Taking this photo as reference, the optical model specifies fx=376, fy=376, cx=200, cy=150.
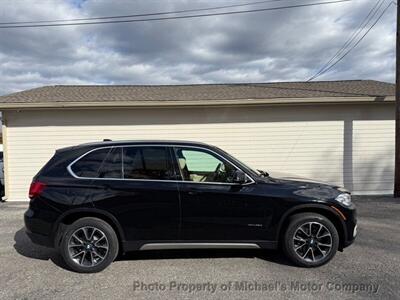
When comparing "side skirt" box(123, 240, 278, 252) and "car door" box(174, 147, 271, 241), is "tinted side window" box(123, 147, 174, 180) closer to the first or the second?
"car door" box(174, 147, 271, 241)

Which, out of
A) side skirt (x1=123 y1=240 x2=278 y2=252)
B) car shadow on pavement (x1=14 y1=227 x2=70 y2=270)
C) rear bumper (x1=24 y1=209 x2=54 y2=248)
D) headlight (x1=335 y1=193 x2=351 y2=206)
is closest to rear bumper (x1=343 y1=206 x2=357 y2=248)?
headlight (x1=335 y1=193 x2=351 y2=206)

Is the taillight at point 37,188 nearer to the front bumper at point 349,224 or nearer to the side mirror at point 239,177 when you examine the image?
the side mirror at point 239,177

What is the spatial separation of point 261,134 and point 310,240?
606 cm

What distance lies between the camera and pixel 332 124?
10.9m

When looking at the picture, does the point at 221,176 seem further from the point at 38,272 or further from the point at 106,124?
the point at 106,124

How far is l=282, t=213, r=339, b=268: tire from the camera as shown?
16.8 feet

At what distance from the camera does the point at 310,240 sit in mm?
5137

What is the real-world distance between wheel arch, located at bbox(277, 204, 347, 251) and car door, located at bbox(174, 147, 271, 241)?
0.25 metres

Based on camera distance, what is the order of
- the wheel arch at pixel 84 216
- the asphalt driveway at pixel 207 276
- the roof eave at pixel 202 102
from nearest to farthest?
the asphalt driveway at pixel 207 276, the wheel arch at pixel 84 216, the roof eave at pixel 202 102

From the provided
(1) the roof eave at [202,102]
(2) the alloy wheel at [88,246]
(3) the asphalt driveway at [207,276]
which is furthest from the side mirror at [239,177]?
(1) the roof eave at [202,102]

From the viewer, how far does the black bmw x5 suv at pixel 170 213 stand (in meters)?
5.05

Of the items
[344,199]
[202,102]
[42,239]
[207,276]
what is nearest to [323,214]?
[344,199]

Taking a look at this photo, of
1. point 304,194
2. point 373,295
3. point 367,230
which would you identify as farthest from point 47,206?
point 367,230

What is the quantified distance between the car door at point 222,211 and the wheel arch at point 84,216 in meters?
0.87
